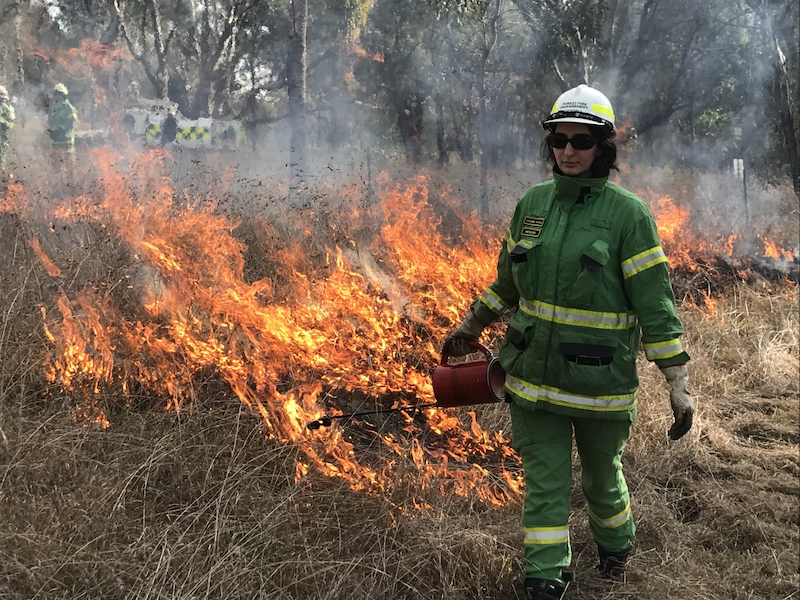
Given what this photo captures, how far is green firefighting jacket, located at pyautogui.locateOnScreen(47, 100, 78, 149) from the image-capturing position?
7.77 m

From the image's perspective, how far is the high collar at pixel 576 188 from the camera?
2322 mm

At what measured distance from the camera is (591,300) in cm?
226

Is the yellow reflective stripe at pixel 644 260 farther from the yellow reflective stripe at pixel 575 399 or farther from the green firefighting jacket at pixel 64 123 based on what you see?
the green firefighting jacket at pixel 64 123

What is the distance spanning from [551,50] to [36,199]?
7.54m

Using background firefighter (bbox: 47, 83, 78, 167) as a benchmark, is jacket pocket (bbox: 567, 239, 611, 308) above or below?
below

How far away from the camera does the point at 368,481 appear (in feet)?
9.84

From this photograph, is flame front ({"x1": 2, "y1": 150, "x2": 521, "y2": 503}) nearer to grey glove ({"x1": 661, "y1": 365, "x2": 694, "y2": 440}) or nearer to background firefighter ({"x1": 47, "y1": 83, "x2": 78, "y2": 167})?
grey glove ({"x1": 661, "y1": 365, "x2": 694, "y2": 440})

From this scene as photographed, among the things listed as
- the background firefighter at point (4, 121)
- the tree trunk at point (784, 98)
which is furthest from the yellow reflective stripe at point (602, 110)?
the tree trunk at point (784, 98)

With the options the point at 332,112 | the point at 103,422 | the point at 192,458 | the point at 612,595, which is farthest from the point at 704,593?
the point at 332,112

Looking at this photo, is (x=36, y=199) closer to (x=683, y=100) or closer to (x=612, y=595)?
(x=612, y=595)

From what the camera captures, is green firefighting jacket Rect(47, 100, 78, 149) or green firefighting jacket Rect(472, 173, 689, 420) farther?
green firefighting jacket Rect(47, 100, 78, 149)

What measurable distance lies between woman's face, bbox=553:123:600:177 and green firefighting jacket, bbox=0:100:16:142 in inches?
298

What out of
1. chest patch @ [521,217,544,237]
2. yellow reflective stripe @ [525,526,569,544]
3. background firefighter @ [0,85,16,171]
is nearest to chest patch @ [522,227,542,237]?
chest patch @ [521,217,544,237]

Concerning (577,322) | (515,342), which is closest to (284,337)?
(515,342)
